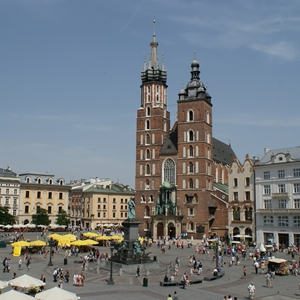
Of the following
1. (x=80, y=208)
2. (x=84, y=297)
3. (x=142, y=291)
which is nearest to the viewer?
(x=84, y=297)

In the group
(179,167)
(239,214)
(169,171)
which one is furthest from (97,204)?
(239,214)

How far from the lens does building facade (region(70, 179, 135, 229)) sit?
115 metres

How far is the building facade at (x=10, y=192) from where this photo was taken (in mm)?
99875

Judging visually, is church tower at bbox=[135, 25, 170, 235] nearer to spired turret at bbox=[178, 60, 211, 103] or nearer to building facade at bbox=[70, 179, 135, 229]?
spired turret at bbox=[178, 60, 211, 103]

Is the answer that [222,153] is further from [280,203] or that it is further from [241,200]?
[280,203]

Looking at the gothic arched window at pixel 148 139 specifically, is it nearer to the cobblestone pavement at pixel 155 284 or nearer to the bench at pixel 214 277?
the cobblestone pavement at pixel 155 284

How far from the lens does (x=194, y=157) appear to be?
261 feet

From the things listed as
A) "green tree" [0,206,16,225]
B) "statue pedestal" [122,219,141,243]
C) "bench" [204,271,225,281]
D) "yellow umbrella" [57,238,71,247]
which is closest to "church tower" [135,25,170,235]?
"green tree" [0,206,16,225]

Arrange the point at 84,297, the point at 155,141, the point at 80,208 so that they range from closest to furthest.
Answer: the point at 84,297 < the point at 155,141 < the point at 80,208

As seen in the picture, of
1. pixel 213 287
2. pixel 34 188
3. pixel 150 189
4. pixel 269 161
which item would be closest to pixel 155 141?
pixel 150 189

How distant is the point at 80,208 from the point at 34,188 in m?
17.3

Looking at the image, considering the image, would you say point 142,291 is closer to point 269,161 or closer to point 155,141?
point 269,161

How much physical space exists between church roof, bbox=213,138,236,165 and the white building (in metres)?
24.2

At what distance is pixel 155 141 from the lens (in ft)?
278
